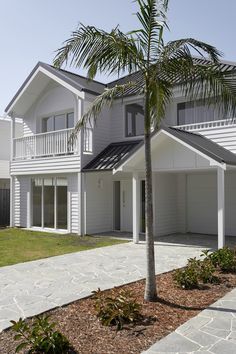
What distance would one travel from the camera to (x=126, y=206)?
1628 cm

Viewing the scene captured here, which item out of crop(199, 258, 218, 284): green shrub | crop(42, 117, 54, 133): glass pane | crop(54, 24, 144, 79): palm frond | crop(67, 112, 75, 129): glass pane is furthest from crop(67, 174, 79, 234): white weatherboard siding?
crop(54, 24, 144, 79): palm frond

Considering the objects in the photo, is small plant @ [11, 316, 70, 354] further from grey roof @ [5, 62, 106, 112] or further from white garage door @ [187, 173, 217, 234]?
white garage door @ [187, 173, 217, 234]

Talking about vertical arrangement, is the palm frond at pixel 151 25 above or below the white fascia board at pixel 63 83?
below

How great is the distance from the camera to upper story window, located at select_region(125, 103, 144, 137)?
650 inches

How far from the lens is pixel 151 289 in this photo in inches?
247

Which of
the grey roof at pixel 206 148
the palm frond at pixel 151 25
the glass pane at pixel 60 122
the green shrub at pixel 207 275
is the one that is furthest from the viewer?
the glass pane at pixel 60 122

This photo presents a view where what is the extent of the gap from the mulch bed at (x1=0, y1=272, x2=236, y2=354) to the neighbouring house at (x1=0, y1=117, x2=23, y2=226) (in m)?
14.9

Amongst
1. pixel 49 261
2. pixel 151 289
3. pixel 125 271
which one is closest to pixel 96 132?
pixel 49 261

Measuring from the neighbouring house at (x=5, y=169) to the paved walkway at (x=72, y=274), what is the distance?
10418 mm

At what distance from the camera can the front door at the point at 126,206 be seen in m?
16.1

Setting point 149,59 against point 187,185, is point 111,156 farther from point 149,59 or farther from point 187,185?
point 149,59

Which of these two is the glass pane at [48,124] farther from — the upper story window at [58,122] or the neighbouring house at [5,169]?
the neighbouring house at [5,169]

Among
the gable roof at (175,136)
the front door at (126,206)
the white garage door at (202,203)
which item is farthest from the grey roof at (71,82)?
the white garage door at (202,203)

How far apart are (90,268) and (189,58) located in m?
5.55
